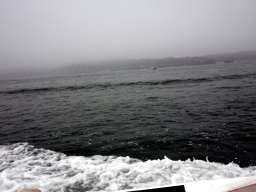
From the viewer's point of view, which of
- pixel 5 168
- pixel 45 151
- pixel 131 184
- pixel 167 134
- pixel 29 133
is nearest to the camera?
pixel 131 184

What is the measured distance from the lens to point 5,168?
219 inches

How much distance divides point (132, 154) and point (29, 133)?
7.13m

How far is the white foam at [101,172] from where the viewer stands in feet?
14.6

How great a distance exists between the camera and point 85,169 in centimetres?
524

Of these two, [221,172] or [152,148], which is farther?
[152,148]

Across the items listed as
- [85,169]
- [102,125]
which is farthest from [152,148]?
[102,125]

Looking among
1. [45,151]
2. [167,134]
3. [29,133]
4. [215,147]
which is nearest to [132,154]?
[167,134]

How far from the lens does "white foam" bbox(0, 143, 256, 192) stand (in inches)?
175

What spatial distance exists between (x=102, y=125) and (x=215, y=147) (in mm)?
6662

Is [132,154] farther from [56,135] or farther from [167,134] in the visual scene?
[56,135]

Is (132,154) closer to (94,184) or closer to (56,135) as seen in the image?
(94,184)

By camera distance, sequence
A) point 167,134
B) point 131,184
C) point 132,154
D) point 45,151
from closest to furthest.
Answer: point 131,184, point 132,154, point 45,151, point 167,134

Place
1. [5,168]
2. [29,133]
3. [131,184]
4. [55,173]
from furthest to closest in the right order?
[29,133] < [5,168] < [55,173] < [131,184]

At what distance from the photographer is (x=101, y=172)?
506 centimetres
